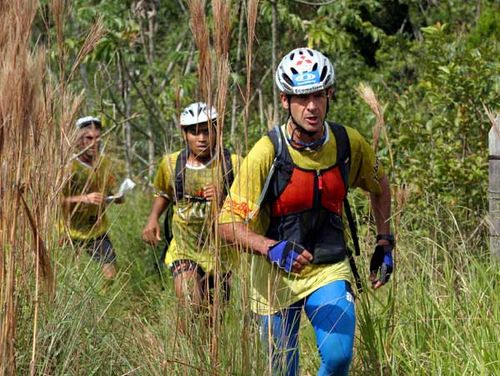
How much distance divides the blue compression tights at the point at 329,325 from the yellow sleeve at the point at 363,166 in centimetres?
55

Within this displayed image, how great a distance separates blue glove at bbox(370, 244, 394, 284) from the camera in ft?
19.4

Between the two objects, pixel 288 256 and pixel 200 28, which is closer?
pixel 200 28

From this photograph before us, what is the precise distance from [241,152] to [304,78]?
0.59 meters

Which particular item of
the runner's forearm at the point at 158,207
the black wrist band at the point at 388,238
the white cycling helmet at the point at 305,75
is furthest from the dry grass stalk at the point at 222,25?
the runner's forearm at the point at 158,207

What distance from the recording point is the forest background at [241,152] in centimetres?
414

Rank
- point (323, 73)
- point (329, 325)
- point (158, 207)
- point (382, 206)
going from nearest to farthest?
point (329, 325) → point (323, 73) → point (382, 206) → point (158, 207)

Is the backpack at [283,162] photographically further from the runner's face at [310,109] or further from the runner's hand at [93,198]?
the runner's hand at [93,198]

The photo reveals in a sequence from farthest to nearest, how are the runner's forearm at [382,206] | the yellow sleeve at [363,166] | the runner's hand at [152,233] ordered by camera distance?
1. the runner's hand at [152,233]
2. the runner's forearm at [382,206]
3. the yellow sleeve at [363,166]

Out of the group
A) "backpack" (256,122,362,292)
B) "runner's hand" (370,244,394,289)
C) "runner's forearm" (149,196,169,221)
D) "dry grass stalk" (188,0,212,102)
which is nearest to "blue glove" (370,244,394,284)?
"runner's hand" (370,244,394,289)

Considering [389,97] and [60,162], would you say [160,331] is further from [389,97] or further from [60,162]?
[389,97]

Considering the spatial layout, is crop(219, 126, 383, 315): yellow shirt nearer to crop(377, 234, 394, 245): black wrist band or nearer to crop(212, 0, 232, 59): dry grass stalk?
crop(377, 234, 394, 245): black wrist band

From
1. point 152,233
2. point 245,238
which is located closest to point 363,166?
point 245,238

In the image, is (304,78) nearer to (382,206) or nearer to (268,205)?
(268,205)

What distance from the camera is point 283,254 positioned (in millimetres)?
5438
